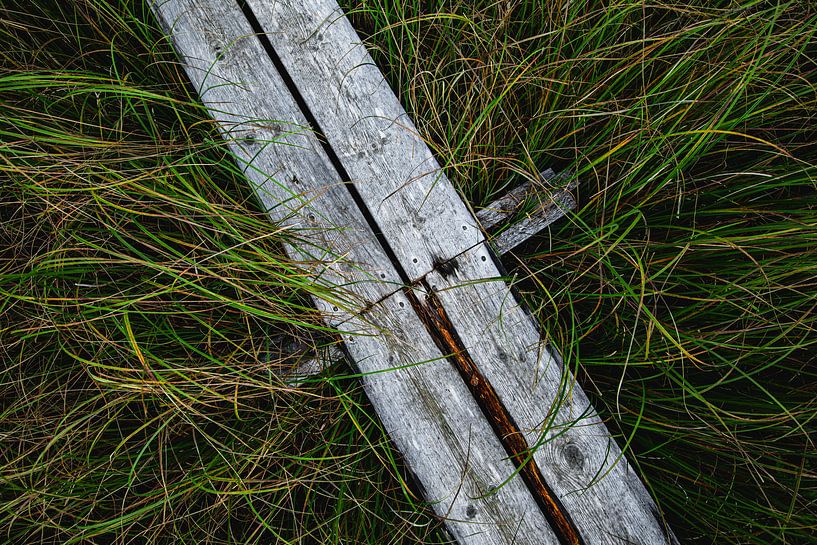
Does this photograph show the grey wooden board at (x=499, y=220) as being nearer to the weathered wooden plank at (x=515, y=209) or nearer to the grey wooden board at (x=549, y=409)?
the weathered wooden plank at (x=515, y=209)

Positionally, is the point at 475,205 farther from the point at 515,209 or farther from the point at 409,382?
the point at 409,382

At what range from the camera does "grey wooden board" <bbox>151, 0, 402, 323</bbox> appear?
4.53 ft

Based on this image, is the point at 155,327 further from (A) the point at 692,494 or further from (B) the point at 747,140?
(B) the point at 747,140

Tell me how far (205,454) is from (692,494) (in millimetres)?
1707

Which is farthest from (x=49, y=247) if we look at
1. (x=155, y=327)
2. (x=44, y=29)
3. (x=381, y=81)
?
(x=381, y=81)

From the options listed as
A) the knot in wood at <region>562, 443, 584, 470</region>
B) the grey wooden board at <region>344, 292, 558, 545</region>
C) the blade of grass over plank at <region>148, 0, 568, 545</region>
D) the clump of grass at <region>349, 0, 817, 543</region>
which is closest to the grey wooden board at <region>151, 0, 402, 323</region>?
the blade of grass over plank at <region>148, 0, 568, 545</region>

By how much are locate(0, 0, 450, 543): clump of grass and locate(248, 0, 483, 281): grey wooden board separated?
335 mm

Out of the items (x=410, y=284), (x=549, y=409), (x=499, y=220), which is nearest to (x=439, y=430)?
(x=549, y=409)

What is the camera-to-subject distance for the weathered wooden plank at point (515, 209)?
4.76 feet

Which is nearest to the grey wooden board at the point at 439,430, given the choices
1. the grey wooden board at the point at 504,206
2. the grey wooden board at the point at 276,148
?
the grey wooden board at the point at 276,148

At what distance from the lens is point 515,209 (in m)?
1.50

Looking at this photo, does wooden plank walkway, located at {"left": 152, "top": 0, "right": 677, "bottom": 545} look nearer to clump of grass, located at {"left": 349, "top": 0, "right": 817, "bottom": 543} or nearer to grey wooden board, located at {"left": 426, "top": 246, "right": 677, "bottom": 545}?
grey wooden board, located at {"left": 426, "top": 246, "right": 677, "bottom": 545}

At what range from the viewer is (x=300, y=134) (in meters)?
1.44

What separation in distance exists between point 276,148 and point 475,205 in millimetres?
718
